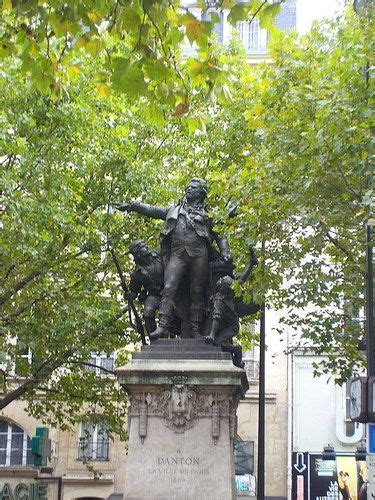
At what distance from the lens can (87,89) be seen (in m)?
17.4

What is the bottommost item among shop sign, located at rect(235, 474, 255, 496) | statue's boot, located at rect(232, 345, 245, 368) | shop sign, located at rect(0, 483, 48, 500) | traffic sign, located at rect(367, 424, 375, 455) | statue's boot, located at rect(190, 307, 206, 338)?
shop sign, located at rect(235, 474, 255, 496)

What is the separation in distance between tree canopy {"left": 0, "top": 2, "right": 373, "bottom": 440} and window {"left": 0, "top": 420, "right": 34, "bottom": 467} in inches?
310

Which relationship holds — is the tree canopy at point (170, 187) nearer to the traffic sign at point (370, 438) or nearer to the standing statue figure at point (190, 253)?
the standing statue figure at point (190, 253)

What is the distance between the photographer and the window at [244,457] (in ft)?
89.6

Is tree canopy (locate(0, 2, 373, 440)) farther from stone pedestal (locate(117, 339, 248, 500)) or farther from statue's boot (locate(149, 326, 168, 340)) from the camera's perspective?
stone pedestal (locate(117, 339, 248, 500))

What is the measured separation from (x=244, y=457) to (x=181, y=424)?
18705 millimetres

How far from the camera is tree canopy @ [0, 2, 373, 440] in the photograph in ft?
42.4

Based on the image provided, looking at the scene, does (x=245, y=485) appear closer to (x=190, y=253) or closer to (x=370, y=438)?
(x=190, y=253)

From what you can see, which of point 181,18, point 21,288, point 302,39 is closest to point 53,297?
point 21,288

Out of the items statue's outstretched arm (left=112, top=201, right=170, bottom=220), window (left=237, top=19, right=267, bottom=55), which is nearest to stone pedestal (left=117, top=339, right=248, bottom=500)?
statue's outstretched arm (left=112, top=201, right=170, bottom=220)

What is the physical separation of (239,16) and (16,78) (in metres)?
9.37

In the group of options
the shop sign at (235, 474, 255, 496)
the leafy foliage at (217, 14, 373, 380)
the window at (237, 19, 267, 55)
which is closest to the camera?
the leafy foliage at (217, 14, 373, 380)

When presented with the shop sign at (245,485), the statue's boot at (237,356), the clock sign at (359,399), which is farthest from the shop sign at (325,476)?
the clock sign at (359,399)

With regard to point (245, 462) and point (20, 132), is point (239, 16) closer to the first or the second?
point (20, 132)
